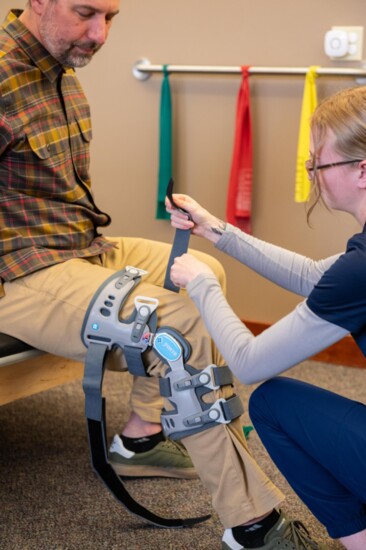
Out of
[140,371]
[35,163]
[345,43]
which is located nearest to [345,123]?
[140,371]

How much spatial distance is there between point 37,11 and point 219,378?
912 millimetres

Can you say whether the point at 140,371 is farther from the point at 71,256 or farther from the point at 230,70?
the point at 230,70

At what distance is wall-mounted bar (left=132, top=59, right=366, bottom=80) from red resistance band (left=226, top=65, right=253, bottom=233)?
0.21ft

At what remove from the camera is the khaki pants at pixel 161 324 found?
1504mm

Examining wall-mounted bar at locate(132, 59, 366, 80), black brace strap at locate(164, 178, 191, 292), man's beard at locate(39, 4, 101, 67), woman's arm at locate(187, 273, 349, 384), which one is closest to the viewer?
woman's arm at locate(187, 273, 349, 384)

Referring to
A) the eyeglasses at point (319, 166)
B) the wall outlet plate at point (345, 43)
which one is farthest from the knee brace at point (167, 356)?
the wall outlet plate at point (345, 43)

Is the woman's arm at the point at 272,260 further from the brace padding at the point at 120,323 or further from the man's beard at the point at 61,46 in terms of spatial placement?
the man's beard at the point at 61,46

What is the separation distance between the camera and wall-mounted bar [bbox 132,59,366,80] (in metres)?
2.60

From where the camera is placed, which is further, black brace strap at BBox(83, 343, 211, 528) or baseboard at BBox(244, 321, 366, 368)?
baseboard at BBox(244, 321, 366, 368)

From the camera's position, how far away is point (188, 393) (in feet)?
5.07

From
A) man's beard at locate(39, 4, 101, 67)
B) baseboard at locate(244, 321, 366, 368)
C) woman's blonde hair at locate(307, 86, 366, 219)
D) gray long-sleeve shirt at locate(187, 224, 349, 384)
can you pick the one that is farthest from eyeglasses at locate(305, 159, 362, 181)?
baseboard at locate(244, 321, 366, 368)

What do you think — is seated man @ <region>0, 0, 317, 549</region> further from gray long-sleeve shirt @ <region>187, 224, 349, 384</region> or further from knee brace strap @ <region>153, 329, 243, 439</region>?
gray long-sleeve shirt @ <region>187, 224, 349, 384</region>

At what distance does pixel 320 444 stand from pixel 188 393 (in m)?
0.30

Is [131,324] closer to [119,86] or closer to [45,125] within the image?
[45,125]
